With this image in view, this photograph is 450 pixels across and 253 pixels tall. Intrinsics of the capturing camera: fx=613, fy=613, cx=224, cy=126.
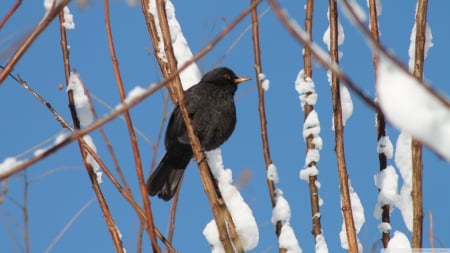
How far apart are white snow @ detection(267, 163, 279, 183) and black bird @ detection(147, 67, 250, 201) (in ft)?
8.23

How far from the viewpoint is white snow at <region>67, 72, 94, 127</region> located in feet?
5.79

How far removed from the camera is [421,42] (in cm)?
148

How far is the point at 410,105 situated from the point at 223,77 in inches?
183

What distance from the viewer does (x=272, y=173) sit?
1924 mm

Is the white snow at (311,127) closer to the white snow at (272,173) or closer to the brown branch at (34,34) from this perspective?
the white snow at (272,173)

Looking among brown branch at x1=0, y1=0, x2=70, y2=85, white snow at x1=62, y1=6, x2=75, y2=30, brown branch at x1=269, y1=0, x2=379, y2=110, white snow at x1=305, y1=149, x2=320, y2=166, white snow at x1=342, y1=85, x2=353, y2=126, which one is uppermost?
white snow at x1=62, y1=6, x2=75, y2=30

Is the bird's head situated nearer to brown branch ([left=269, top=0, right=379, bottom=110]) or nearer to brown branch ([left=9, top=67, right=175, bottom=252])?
brown branch ([left=9, top=67, right=175, bottom=252])

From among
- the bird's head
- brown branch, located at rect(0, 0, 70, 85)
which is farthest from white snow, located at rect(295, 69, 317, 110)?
the bird's head

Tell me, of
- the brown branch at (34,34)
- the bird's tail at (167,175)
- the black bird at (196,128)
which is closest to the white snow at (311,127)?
the brown branch at (34,34)

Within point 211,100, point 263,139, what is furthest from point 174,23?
point 211,100

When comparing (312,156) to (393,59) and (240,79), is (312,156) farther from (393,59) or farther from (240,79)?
(240,79)

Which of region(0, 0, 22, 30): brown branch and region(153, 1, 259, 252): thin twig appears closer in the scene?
region(0, 0, 22, 30): brown branch

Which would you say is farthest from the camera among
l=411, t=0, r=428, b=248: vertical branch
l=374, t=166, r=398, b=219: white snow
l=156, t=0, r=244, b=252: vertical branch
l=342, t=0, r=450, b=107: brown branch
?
l=374, t=166, r=398, b=219: white snow

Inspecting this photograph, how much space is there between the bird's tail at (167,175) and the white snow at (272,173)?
274 centimetres
